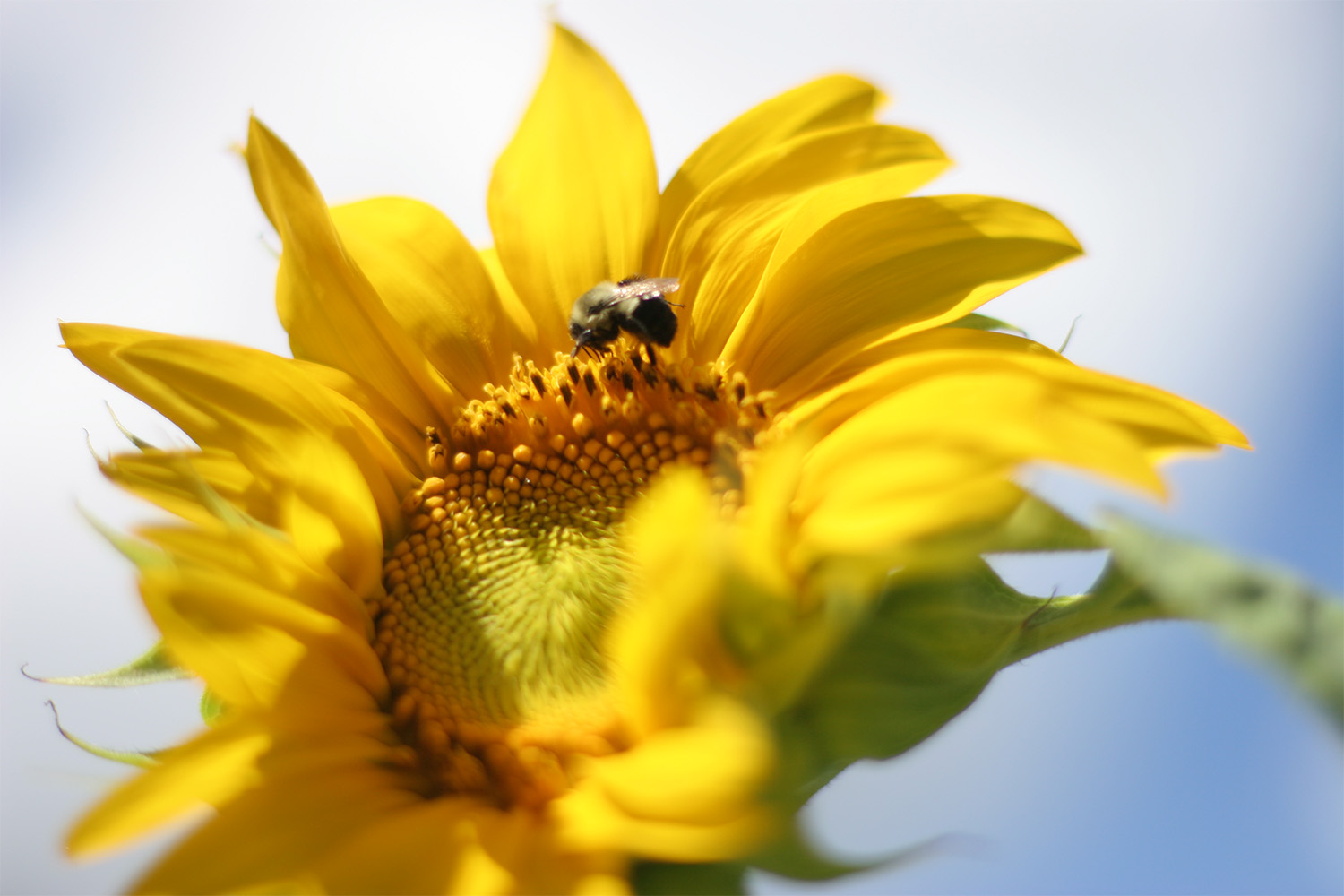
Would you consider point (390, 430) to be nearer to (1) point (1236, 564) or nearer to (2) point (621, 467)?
(2) point (621, 467)

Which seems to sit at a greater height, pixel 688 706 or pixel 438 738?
pixel 688 706

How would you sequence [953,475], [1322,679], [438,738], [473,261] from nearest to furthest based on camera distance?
[1322,679], [953,475], [438,738], [473,261]

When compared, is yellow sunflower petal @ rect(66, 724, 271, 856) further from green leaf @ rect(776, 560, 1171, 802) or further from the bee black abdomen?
the bee black abdomen

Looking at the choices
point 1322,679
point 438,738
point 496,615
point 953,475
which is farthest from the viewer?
point 496,615

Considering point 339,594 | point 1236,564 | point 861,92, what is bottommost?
point 339,594

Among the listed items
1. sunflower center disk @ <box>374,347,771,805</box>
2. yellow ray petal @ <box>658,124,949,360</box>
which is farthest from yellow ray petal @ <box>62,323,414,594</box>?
yellow ray petal @ <box>658,124,949,360</box>

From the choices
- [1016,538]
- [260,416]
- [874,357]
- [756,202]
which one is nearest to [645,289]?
[756,202]

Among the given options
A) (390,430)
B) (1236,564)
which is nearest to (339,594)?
(390,430)
